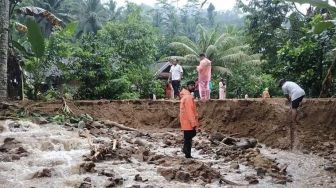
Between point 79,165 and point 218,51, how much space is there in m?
22.1

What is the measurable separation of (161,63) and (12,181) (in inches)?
1086

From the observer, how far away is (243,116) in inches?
477

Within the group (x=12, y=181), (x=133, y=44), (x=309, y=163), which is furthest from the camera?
(x=133, y=44)

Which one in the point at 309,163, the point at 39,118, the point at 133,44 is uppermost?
the point at 133,44

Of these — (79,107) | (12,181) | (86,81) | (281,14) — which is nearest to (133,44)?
(86,81)

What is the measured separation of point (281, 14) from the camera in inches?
829

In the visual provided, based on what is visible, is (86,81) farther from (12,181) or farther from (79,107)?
(12,181)

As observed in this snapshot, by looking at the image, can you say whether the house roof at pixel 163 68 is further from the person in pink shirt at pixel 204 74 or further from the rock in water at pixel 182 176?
the rock in water at pixel 182 176

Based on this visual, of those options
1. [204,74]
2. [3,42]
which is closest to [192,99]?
[204,74]

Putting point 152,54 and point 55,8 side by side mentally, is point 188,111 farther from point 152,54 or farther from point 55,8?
point 55,8

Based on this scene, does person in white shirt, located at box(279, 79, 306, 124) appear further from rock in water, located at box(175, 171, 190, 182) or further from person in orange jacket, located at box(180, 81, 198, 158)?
rock in water, located at box(175, 171, 190, 182)

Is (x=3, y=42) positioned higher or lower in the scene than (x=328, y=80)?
higher

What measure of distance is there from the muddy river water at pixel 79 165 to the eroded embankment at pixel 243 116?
654 millimetres

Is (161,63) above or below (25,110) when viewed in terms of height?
above
